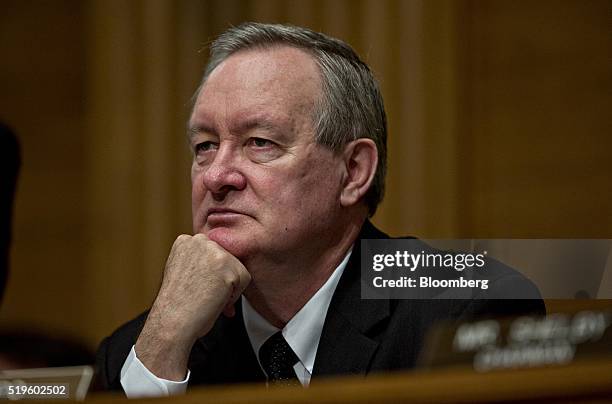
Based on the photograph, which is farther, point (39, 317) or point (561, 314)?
point (39, 317)

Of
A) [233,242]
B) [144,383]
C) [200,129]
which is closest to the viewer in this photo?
[144,383]

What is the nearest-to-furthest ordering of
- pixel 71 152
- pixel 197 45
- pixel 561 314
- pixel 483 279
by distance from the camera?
pixel 561 314 < pixel 483 279 < pixel 197 45 < pixel 71 152

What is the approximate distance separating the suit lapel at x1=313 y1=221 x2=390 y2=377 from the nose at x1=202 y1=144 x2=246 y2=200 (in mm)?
351

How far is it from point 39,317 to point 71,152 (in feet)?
1.86

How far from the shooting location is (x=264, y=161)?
2146 millimetres

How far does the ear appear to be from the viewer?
2.26 meters

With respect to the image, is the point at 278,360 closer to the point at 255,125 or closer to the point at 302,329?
the point at 302,329

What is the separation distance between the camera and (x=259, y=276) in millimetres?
2176

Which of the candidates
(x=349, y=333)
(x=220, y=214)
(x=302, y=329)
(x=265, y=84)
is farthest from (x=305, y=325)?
(x=265, y=84)

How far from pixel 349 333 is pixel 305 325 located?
11 cm

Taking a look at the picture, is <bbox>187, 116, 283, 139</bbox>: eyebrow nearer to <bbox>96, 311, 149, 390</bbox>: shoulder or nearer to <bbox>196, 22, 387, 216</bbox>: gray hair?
<bbox>196, 22, 387, 216</bbox>: gray hair

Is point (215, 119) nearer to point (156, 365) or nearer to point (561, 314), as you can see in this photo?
point (156, 365)

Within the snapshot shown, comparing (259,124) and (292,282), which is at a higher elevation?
(259,124)

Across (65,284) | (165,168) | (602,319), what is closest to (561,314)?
(602,319)
